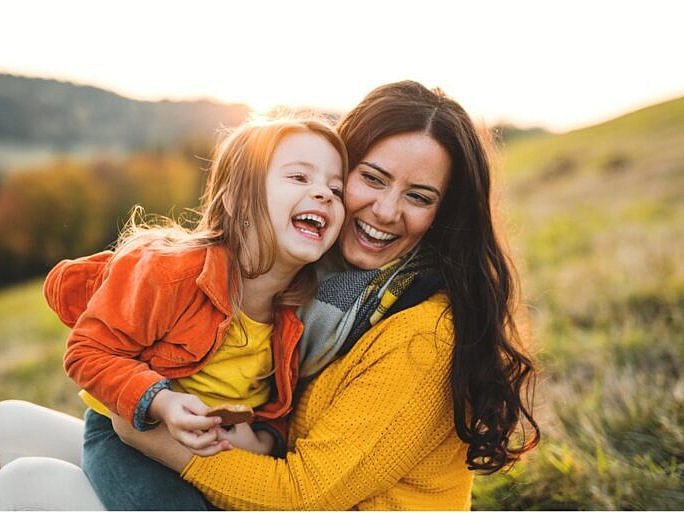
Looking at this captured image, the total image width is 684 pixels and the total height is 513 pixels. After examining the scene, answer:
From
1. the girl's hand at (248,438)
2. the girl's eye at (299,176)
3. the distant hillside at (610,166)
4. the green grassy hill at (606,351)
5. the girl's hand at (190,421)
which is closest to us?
the girl's hand at (190,421)

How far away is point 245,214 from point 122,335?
512mm

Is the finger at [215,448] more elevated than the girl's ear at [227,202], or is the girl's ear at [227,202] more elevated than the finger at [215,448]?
the girl's ear at [227,202]

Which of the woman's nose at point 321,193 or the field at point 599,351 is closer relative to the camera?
the woman's nose at point 321,193

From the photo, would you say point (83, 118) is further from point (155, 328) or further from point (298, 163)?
point (155, 328)

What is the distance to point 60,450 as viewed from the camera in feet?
8.16

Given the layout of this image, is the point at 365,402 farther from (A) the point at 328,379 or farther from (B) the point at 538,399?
(B) the point at 538,399

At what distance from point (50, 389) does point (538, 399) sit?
4937 mm

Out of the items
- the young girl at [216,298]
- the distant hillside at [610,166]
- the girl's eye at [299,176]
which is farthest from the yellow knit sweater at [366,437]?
the distant hillside at [610,166]

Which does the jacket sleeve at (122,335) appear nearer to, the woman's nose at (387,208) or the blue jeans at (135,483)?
the blue jeans at (135,483)

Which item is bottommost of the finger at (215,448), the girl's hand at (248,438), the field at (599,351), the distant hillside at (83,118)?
the distant hillside at (83,118)

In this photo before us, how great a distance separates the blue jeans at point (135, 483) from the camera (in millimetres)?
2039

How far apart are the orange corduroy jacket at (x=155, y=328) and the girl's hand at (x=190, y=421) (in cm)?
7

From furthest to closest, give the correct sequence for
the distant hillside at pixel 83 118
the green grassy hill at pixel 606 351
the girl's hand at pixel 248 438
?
the distant hillside at pixel 83 118 < the green grassy hill at pixel 606 351 < the girl's hand at pixel 248 438

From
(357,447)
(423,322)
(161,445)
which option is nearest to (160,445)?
(161,445)
